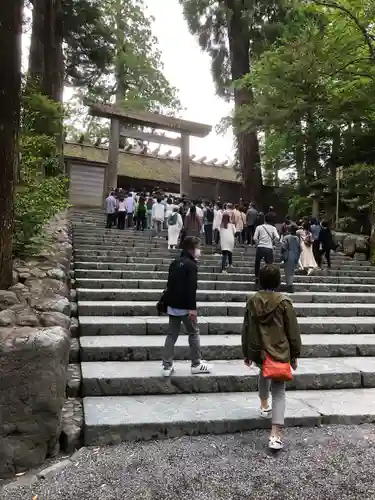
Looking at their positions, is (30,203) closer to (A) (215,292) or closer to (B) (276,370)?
(A) (215,292)

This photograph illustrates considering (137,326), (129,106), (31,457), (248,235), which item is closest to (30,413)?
(31,457)

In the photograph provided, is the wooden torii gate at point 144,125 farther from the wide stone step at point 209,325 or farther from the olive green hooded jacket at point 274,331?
the olive green hooded jacket at point 274,331

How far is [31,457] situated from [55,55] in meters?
13.5

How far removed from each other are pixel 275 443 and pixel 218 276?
18.2 feet

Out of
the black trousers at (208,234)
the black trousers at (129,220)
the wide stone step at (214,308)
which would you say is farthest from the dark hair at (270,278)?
the black trousers at (129,220)

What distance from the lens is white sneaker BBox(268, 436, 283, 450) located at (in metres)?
3.39

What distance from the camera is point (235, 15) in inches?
723

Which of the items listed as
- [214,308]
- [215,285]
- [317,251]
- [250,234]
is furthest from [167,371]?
[250,234]

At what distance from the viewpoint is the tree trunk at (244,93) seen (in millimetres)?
18234

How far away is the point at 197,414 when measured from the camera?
3.87 m

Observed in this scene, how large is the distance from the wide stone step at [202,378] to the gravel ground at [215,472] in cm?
80

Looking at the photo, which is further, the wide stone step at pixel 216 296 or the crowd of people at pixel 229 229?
the crowd of people at pixel 229 229

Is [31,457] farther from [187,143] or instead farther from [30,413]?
[187,143]

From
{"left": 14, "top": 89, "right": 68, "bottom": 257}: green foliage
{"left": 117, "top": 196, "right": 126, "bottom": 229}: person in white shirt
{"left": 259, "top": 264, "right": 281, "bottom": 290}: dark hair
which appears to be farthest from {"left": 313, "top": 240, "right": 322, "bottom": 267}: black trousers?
{"left": 259, "top": 264, "right": 281, "bottom": 290}: dark hair
